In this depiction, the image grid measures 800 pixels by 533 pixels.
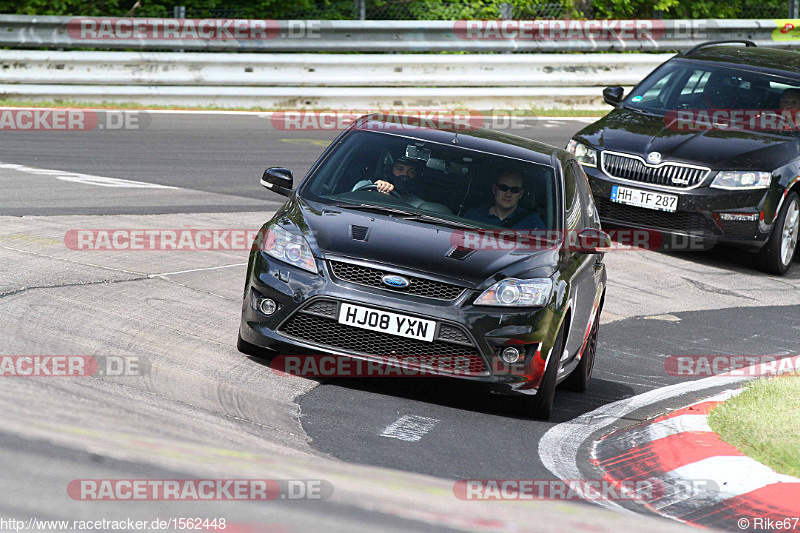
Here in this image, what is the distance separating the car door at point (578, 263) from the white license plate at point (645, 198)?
11.4ft

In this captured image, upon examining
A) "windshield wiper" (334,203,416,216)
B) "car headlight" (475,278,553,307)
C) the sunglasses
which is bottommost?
"car headlight" (475,278,553,307)

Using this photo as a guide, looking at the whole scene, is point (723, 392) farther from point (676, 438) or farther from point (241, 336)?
point (241, 336)

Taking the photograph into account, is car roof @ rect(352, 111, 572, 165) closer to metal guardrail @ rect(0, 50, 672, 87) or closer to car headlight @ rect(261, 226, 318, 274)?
car headlight @ rect(261, 226, 318, 274)

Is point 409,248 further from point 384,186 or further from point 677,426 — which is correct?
point 677,426

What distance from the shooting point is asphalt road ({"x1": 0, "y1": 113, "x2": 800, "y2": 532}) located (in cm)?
391

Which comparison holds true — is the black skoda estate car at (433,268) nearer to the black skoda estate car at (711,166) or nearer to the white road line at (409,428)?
the white road line at (409,428)

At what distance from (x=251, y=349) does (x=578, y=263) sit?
206 cm

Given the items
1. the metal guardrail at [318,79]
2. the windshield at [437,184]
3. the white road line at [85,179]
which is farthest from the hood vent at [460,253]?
the metal guardrail at [318,79]

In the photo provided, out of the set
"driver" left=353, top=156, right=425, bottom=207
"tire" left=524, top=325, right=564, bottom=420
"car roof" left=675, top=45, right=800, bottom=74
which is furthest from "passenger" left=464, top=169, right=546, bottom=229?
"car roof" left=675, top=45, right=800, bottom=74

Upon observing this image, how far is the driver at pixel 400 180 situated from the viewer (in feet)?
24.1

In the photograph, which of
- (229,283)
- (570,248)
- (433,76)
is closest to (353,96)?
(433,76)

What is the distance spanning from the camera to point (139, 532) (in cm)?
341

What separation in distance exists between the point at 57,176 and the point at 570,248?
23.2 ft

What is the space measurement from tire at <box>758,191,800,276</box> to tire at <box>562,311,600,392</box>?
4.66m
